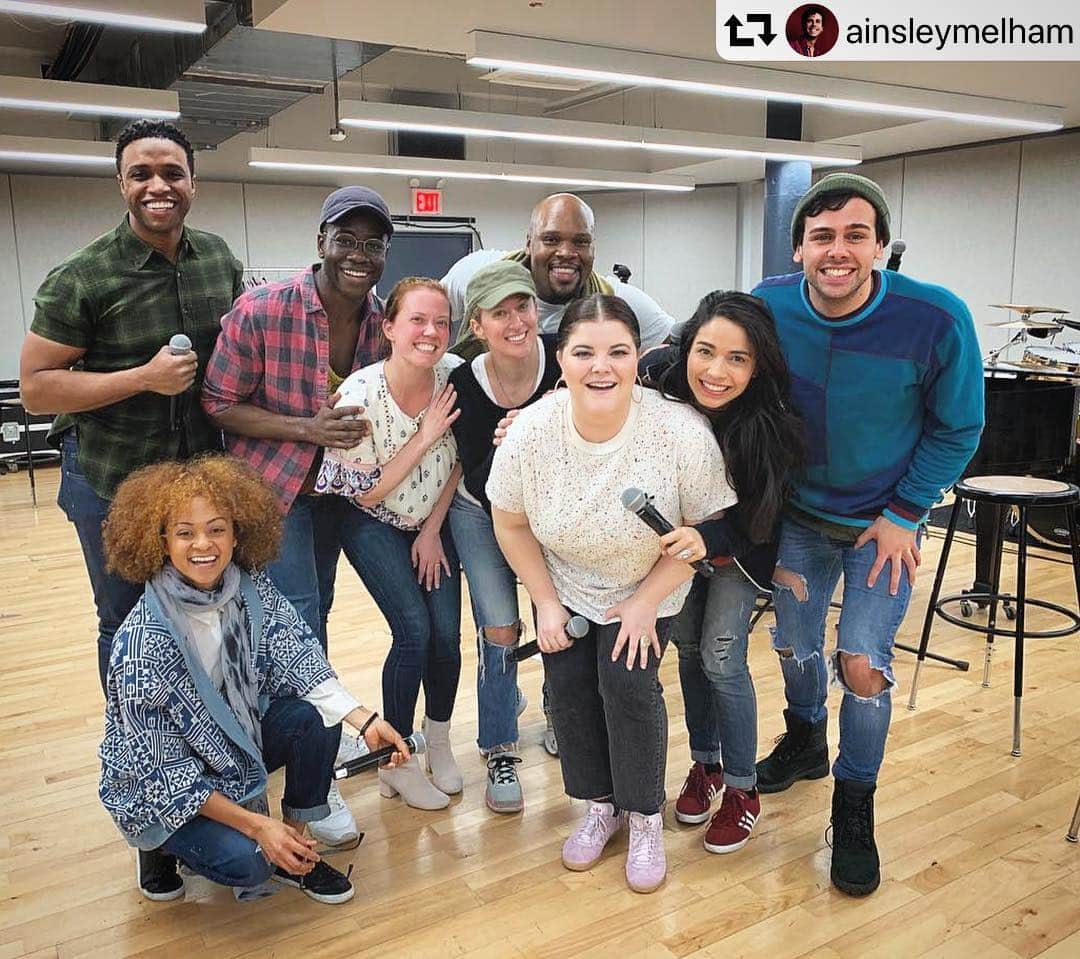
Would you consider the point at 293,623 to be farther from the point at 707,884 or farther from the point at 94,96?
the point at 94,96

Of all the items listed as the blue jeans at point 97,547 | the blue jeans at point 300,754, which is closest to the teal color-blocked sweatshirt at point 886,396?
the blue jeans at point 300,754

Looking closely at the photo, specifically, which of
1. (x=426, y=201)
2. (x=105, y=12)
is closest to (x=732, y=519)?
(x=105, y=12)

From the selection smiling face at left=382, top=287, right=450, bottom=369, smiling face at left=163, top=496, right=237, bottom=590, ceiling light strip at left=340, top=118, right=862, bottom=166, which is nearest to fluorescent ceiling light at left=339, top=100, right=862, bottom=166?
ceiling light strip at left=340, top=118, right=862, bottom=166

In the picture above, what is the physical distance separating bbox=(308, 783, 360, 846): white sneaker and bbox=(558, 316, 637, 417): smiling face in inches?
45.5

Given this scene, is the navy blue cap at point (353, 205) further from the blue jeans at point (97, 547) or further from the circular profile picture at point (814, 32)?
the circular profile picture at point (814, 32)

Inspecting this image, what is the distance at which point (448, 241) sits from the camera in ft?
37.4

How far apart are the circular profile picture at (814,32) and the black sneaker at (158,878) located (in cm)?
397

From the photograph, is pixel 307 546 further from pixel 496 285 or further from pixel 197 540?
pixel 496 285

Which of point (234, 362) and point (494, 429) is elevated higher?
point (234, 362)

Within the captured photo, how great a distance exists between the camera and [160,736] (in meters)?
1.93

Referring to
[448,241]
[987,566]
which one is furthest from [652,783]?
[448,241]

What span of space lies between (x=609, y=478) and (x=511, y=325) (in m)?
0.49

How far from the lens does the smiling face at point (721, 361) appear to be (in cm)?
212

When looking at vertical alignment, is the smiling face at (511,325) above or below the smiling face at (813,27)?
below
